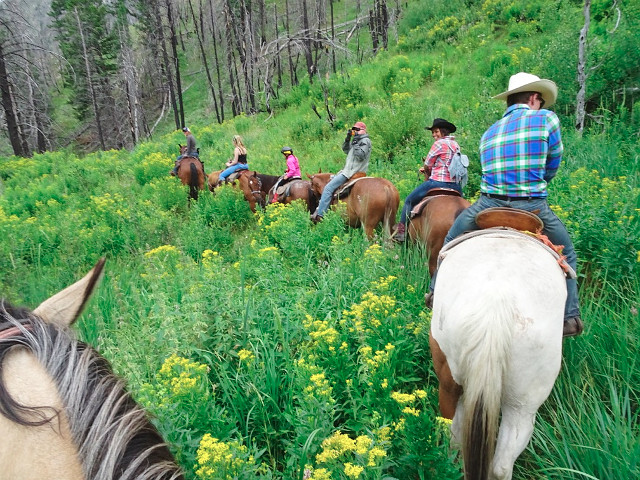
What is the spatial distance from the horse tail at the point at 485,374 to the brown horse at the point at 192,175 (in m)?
9.33

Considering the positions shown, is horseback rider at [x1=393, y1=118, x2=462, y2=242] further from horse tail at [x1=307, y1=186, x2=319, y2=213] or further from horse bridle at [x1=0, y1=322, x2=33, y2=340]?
horse bridle at [x1=0, y1=322, x2=33, y2=340]

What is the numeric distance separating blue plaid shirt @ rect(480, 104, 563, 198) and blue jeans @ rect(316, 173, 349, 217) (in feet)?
12.7

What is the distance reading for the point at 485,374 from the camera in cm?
197

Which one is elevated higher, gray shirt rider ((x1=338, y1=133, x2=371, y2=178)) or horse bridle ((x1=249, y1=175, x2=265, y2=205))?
gray shirt rider ((x1=338, y1=133, x2=371, y2=178))

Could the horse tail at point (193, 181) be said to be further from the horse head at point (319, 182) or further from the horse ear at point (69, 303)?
the horse ear at point (69, 303)

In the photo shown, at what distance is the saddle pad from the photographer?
2678 millimetres

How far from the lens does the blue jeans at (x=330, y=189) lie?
271 inches

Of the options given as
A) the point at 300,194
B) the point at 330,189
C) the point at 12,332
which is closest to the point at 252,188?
the point at 300,194

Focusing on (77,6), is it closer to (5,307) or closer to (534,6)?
(534,6)

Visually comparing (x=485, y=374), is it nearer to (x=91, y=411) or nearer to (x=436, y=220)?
(x=91, y=411)

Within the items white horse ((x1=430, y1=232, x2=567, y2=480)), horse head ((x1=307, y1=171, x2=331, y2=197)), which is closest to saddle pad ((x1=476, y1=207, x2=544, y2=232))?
white horse ((x1=430, y1=232, x2=567, y2=480))

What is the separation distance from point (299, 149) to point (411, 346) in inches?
416

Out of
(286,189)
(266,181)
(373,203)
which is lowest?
(373,203)

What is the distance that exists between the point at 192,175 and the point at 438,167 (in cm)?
713
